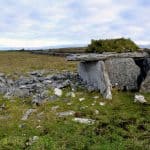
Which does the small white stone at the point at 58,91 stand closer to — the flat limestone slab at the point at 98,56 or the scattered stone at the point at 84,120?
the flat limestone slab at the point at 98,56

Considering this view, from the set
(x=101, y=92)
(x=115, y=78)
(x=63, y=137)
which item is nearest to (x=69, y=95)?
(x=101, y=92)

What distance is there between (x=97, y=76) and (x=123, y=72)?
145 centimetres

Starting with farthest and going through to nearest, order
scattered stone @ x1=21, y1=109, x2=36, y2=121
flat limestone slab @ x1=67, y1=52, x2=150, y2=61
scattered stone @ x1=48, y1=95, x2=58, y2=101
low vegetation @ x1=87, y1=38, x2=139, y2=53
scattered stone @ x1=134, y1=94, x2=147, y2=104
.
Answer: low vegetation @ x1=87, y1=38, x2=139, y2=53 < flat limestone slab @ x1=67, y1=52, x2=150, y2=61 < scattered stone @ x1=48, y1=95, x2=58, y2=101 < scattered stone @ x1=134, y1=94, x2=147, y2=104 < scattered stone @ x1=21, y1=109, x2=36, y2=121

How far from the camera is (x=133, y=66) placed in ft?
69.7

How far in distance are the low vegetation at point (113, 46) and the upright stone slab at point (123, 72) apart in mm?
869

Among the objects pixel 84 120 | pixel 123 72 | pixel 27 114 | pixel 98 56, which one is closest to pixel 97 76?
pixel 98 56

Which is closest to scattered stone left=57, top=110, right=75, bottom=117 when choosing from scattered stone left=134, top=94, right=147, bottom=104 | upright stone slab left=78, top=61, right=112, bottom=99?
upright stone slab left=78, top=61, right=112, bottom=99

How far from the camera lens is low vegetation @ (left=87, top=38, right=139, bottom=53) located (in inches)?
859

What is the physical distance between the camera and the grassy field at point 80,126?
1319cm

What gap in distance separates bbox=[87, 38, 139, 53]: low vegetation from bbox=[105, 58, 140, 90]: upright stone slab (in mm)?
869

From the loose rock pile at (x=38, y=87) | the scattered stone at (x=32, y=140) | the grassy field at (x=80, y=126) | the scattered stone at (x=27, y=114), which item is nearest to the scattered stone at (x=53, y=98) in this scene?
the loose rock pile at (x=38, y=87)

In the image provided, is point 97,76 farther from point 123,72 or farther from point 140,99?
point 140,99

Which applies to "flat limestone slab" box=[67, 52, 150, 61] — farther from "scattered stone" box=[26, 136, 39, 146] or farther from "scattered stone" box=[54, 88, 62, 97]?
"scattered stone" box=[26, 136, 39, 146]

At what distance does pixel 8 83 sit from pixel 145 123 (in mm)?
11907
